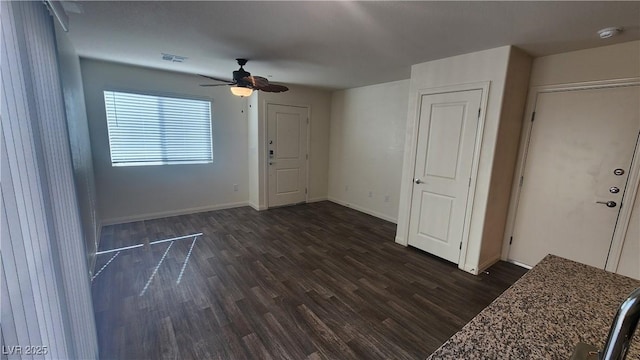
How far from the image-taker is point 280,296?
239 centimetres

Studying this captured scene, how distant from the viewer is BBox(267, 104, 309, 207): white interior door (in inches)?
193

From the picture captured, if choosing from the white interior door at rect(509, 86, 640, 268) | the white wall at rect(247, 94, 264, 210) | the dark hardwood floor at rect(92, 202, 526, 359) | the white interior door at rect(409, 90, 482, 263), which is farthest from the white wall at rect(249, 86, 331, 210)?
the white interior door at rect(509, 86, 640, 268)

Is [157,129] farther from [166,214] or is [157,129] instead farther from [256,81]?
[256,81]

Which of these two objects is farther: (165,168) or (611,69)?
(165,168)

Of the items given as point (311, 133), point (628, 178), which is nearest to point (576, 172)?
point (628, 178)

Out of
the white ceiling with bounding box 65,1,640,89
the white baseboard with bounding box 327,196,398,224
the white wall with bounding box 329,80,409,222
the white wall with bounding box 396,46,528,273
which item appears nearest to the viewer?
the white ceiling with bounding box 65,1,640,89

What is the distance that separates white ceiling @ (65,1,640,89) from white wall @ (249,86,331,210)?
1503 millimetres

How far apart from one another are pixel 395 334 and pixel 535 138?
2565mm

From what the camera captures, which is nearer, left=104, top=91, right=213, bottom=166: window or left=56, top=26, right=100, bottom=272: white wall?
left=56, top=26, right=100, bottom=272: white wall

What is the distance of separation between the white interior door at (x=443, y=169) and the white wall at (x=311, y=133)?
263 cm

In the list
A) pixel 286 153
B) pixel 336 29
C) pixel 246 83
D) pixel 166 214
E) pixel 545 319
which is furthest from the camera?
pixel 286 153

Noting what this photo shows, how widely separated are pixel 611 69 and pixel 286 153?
436 cm

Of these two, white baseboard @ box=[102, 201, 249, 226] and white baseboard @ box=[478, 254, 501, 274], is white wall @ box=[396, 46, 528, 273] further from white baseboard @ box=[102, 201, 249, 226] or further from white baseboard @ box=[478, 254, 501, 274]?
white baseboard @ box=[102, 201, 249, 226]

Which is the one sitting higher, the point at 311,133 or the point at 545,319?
the point at 311,133
